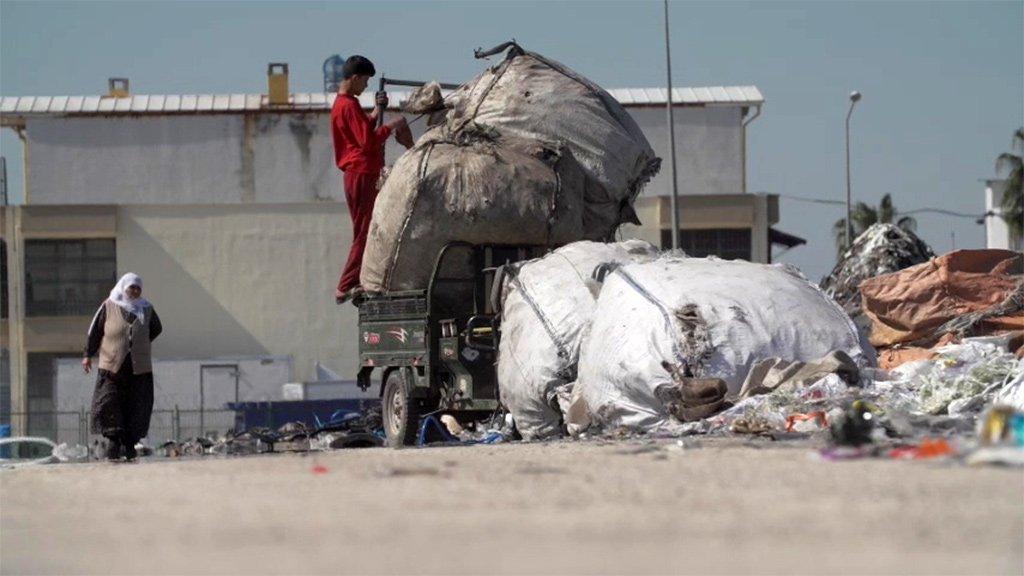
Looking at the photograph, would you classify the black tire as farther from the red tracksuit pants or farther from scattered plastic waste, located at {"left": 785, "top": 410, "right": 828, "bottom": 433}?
scattered plastic waste, located at {"left": 785, "top": 410, "right": 828, "bottom": 433}

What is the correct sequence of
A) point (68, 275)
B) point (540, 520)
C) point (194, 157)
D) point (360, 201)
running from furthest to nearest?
point (194, 157) < point (68, 275) < point (360, 201) < point (540, 520)

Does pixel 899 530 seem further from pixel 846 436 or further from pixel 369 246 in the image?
pixel 369 246

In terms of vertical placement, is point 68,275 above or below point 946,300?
above

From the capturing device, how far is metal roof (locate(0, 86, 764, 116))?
48.6 metres

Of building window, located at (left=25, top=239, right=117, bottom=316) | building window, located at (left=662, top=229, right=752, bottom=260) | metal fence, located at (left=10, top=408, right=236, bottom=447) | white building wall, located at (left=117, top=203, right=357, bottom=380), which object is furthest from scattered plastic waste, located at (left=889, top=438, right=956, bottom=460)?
building window, located at (left=25, top=239, right=117, bottom=316)

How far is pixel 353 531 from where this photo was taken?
5.41 meters

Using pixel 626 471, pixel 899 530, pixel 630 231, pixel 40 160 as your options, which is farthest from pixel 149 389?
pixel 40 160

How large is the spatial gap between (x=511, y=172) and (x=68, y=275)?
36.4m

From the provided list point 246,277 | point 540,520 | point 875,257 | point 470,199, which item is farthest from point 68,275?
point 540,520

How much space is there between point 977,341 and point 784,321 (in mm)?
2594

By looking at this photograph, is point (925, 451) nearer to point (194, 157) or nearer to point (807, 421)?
point (807, 421)

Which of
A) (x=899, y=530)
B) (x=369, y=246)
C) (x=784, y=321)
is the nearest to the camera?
(x=899, y=530)

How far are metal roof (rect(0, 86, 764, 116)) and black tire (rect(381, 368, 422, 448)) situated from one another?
33.3 meters

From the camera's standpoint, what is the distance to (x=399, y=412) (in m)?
14.5
